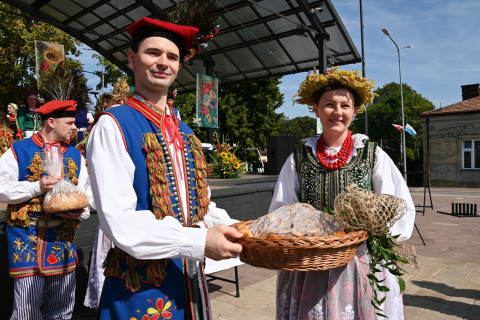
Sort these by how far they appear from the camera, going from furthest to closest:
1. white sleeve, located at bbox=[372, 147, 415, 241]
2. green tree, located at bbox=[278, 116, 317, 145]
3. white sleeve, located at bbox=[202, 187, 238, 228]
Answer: green tree, located at bbox=[278, 116, 317, 145], white sleeve, located at bbox=[372, 147, 415, 241], white sleeve, located at bbox=[202, 187, 238, 228]

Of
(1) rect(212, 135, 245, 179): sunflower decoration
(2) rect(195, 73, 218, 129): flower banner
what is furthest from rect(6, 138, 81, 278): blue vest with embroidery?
(2) rect(195, 73, 218, 129): flower banner

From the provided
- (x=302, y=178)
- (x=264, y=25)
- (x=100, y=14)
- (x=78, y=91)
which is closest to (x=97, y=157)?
(x=302, y=178)

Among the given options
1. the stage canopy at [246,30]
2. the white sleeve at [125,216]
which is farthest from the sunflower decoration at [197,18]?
the stage canopy at [246,30]

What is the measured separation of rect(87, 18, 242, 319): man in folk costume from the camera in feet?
4.63

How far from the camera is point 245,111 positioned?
28875mm

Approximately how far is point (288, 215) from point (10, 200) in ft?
7.44

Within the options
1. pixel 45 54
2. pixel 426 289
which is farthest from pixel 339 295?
pixel 45 54

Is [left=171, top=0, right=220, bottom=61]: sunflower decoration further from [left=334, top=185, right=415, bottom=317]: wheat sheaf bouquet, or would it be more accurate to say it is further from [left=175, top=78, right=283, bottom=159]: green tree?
[left=175, top=78, right=283, bottom=159]: green tree

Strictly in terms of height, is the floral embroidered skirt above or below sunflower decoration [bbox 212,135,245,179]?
below

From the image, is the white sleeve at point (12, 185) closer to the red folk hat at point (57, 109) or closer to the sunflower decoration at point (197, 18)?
the red folk hat at point (57, 109)

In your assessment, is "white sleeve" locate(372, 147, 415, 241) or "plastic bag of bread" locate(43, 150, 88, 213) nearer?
"white sleeve" locate(372, 147, 415, 241)

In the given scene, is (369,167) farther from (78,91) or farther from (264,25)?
(264,25)

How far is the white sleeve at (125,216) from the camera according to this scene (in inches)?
54.2

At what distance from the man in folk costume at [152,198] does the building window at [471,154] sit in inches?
1100
